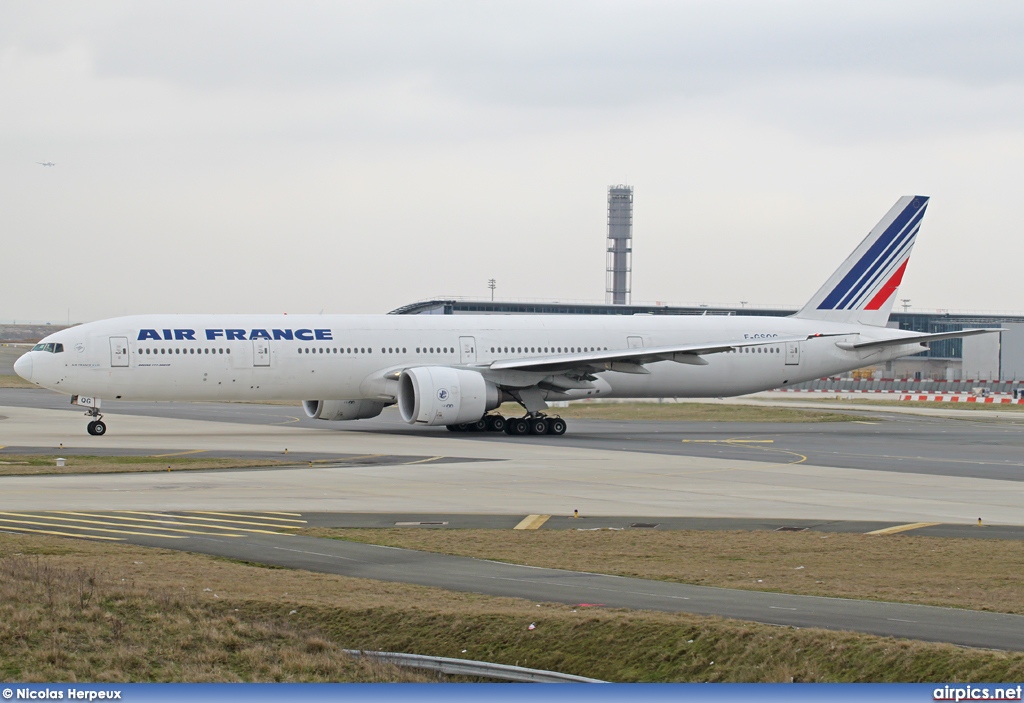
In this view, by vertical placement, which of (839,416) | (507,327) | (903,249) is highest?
(903,249)

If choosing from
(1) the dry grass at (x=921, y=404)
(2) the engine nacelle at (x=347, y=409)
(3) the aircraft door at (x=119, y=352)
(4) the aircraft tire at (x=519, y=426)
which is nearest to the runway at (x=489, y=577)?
(3) the aircraft door at (x=119, y=352)

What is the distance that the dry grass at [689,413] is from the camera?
55062mm

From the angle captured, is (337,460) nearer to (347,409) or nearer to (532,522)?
(532,522)

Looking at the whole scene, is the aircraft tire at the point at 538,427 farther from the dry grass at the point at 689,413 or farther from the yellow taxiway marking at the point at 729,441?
the dry grass at the point at 689,413

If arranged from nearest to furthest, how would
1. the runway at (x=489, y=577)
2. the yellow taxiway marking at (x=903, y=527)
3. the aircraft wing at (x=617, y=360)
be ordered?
1. the runway at (x=489, y=577)
2. the yellow taxiway marking at (x=903, y=527)
3. the aircraft wing at (x=617, y=360)

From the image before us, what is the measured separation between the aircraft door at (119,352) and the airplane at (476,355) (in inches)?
1.9

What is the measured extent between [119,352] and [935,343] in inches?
3906

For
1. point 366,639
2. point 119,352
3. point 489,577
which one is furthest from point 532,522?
point 119,352

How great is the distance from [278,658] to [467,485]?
50.1 ft

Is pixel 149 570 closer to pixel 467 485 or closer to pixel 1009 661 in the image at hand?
pixel 1009 661

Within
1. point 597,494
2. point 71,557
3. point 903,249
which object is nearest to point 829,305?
point 903,249

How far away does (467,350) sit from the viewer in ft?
148

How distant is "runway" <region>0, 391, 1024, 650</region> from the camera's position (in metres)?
14.1

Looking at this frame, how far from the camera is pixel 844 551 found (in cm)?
1758
